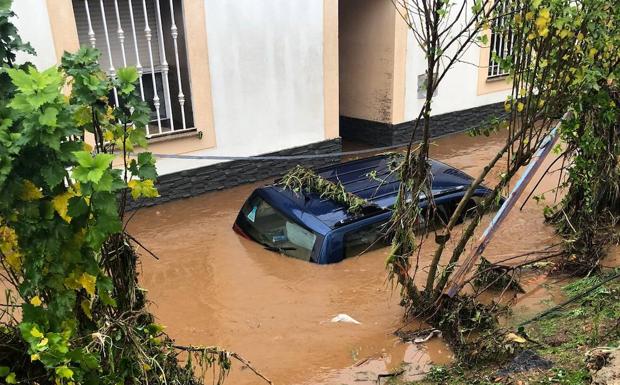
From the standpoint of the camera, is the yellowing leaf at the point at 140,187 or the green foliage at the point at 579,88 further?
the green foliage at the point at 579,88

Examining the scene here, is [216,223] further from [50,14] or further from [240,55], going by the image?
[50,14]

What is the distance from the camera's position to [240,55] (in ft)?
33.0

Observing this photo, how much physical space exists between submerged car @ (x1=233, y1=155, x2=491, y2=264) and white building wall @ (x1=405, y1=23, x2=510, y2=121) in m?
5.77

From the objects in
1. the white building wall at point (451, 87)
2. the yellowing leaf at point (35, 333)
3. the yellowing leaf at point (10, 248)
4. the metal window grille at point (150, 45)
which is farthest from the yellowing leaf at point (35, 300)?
the white building wall at point (451, 87)

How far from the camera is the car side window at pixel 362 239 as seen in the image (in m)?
6.53

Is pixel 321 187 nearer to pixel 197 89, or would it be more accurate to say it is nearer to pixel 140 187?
pixel 197 89

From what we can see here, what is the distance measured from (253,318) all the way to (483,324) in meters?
2.56

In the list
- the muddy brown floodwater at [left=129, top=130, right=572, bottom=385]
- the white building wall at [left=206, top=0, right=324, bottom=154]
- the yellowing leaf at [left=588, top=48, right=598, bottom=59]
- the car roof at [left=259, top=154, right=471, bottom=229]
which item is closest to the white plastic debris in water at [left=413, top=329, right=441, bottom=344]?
the muddy brown floodwater at [left=129, top=130, right=572, bottom=385]

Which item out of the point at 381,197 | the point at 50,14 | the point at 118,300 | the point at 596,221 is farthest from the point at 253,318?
the point at 50,14

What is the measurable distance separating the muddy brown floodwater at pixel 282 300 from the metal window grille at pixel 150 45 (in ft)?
6.69

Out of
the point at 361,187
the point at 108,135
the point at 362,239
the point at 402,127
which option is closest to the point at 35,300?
the point at 108,135

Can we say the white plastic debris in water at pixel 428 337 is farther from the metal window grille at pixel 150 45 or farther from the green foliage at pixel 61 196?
the metal window grille at pixel 150 45

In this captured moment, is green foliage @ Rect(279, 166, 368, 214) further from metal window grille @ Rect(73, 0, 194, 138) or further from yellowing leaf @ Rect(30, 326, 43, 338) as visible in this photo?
yellowing leaf @ Rect(30, 326, 43, 338)

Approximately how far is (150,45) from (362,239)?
5350 millimetres
